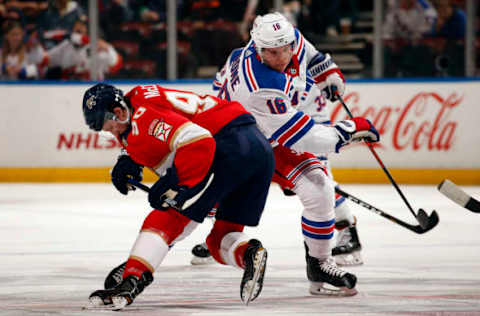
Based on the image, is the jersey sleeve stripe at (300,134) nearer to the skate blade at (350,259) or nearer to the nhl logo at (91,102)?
the nhl logo at (91,102)

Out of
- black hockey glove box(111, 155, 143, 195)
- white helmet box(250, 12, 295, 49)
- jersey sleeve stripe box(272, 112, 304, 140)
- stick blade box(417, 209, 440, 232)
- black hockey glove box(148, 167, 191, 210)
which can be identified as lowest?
stick blade box(417, 209, 440, 232)

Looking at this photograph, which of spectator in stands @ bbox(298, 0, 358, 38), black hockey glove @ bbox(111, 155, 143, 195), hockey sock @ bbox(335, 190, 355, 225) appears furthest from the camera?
spectator in stands @ bbox(298, 0, 358, 38)

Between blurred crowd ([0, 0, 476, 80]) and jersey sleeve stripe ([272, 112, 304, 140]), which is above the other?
jersey sleeve stripe ([272, 112, 304, 140])

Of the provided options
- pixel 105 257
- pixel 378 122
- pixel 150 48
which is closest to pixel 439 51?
pixel 378 122

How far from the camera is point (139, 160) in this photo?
341 centimetres

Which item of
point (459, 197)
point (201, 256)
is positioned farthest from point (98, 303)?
point (459, 197)

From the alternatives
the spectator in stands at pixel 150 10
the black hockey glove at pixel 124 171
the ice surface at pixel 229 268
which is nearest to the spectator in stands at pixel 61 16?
the spectator in stands at pixel 150 10

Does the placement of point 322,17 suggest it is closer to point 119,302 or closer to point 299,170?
point 299,170

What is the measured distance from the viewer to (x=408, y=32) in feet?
31.9

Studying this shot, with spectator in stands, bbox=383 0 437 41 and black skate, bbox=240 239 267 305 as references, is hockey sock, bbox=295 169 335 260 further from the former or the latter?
spectator in stands, bbox=383 0 437 41

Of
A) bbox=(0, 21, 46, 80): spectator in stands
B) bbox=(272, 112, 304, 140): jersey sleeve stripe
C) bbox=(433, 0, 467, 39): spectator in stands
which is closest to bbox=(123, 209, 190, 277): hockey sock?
bbox=(272, 112, 304, 140): jersey sleeve stripe

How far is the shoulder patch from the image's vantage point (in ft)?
10.6

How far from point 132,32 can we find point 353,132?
6699mm

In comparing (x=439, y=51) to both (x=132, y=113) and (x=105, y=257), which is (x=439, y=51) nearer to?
(x=105, y=257)
